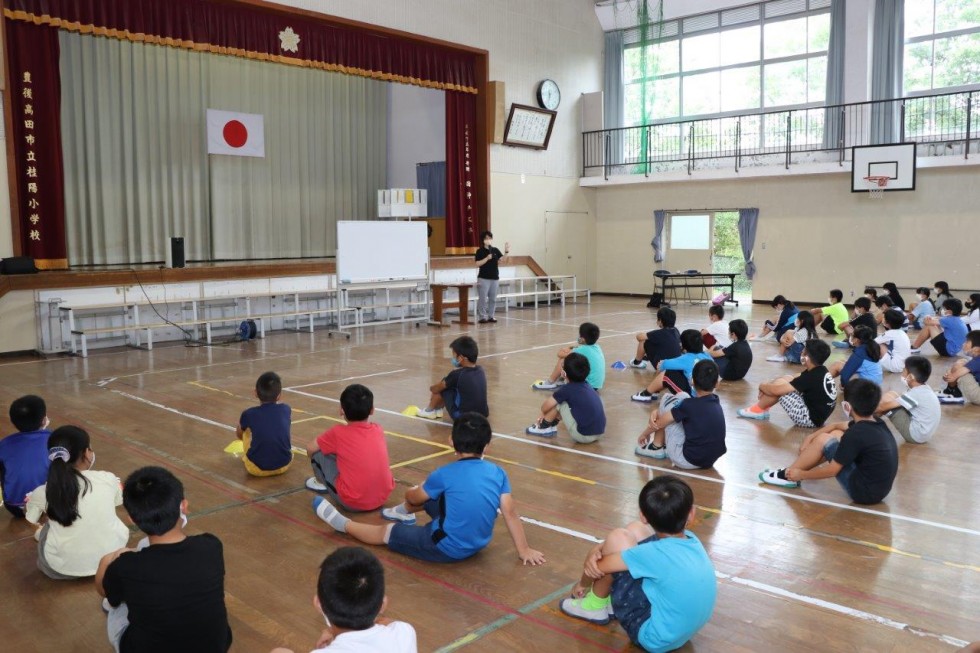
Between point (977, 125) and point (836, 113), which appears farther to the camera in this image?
point (836, 113)

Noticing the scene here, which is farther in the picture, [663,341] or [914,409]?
[663,341]

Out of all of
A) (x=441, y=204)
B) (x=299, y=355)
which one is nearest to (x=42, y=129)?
(x=299, y=355)

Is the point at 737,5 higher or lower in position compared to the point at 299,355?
higher

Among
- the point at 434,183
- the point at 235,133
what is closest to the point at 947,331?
the point at 434,183

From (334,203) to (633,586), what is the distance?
1629 cm

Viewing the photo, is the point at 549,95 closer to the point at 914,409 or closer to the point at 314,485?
the point at 914,409

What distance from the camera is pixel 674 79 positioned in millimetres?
A: 19391

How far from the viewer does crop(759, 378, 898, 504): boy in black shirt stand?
4.33m

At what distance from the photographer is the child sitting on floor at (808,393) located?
19.7ft

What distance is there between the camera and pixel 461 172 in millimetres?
16438

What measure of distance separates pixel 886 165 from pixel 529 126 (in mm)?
7124

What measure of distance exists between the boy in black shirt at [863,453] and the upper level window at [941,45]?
13986 millimetres

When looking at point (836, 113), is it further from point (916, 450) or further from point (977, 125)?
point (916, 450)

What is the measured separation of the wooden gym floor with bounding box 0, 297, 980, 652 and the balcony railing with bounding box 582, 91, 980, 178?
31.0 ft
